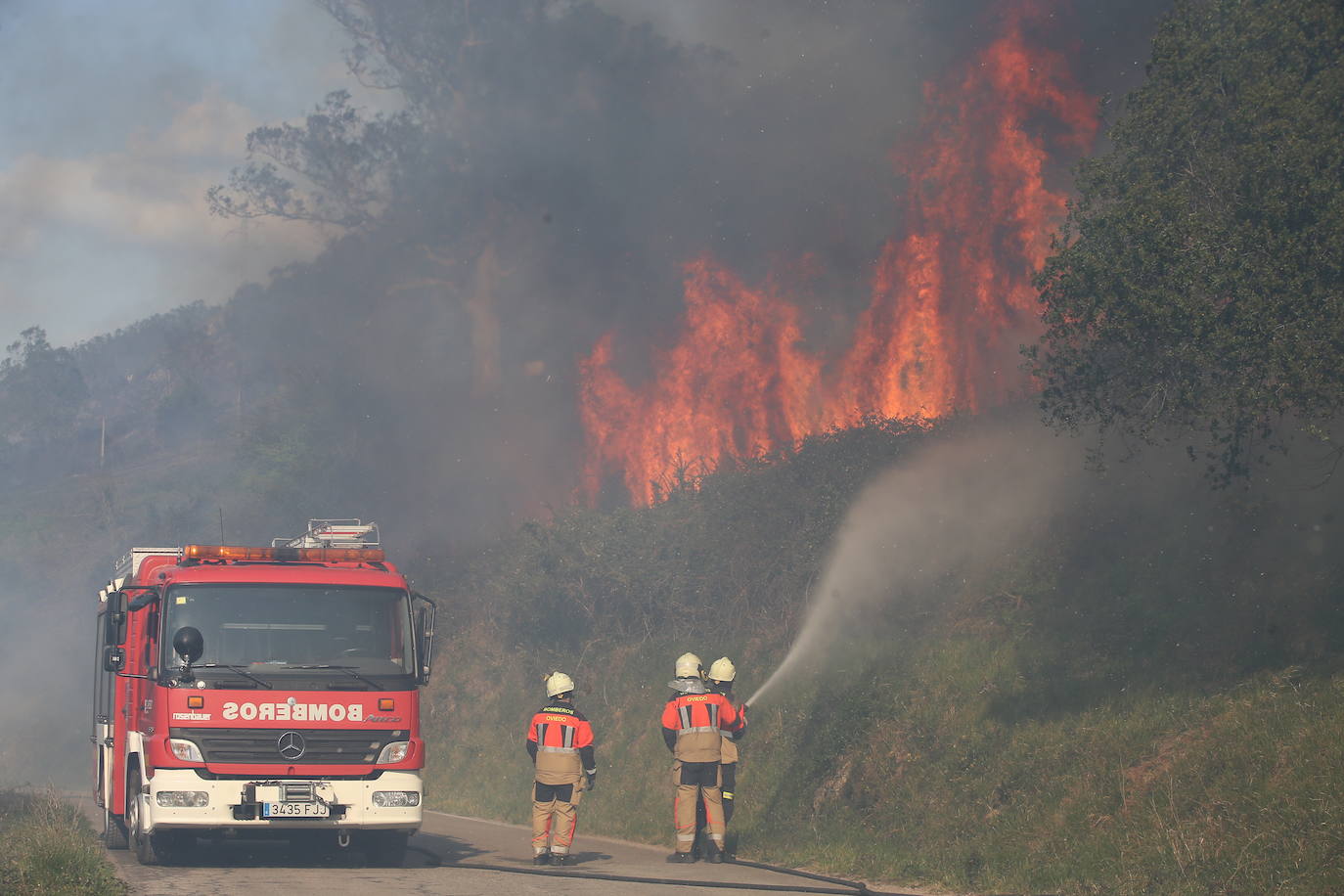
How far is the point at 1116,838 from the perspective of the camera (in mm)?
12070

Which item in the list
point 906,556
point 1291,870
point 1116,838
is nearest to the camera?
point 1291,870

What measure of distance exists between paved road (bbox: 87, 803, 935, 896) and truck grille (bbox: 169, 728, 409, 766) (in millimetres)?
1098

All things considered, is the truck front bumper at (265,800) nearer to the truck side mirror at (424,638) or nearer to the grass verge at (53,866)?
the grass verge at (53,866)

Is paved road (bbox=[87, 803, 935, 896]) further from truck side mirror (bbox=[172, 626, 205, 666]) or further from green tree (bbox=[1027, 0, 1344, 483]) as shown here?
green tree (bbox=[1027, 0, 1344, 483])

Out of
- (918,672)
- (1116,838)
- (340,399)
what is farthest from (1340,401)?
(340,399)

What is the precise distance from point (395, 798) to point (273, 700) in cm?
158

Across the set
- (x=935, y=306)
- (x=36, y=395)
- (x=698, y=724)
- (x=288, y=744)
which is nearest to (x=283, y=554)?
(x=288, y=744)

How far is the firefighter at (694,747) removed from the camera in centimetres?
1493

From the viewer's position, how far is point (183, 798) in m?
13.4

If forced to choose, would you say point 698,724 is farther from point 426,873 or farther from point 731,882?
point 426,873

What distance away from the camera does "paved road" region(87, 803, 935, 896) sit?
40.1 ft

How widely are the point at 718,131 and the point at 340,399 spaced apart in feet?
63.8

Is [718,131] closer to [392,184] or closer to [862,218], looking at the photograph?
[862,218]

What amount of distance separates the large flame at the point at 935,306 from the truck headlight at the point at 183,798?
1855cm
